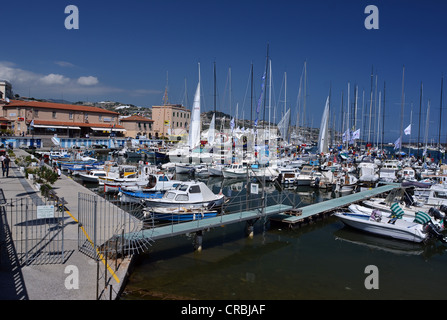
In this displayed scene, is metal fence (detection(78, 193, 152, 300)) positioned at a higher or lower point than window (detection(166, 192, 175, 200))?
lower

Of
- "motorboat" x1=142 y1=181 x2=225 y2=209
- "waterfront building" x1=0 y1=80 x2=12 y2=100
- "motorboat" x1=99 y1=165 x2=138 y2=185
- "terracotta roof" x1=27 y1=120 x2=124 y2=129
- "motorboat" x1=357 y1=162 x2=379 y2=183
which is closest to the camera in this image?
"motorboat" x1=142 y1=181 x2=225 y2=209

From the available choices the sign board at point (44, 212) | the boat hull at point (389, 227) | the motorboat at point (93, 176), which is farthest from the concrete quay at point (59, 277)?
the motorboat at point (93, 176)

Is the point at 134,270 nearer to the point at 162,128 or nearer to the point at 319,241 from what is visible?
the point at 319,241

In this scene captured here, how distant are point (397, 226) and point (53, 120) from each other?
78478 millimetres

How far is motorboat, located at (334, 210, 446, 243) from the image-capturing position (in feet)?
66.6

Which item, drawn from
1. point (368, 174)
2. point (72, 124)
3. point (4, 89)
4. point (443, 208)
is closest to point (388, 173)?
point (368, 174)

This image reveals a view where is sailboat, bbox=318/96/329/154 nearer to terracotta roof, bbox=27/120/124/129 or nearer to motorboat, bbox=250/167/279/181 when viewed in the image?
motorboat, bbox=250/167/279/181

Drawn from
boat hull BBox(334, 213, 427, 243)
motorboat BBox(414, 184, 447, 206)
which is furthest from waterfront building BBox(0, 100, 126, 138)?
motorboat BBox(414, 184, 447, 206)

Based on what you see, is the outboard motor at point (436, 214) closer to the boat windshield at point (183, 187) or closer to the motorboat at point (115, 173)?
the boat windshield at point (183, 187)

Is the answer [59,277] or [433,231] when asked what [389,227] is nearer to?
[433,231]

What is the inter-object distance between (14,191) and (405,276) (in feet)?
77.8

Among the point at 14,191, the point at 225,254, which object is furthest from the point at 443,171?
the point at 14,191

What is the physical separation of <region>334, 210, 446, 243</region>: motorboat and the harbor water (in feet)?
1.37

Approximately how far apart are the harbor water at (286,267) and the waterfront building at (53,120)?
2571 inches
